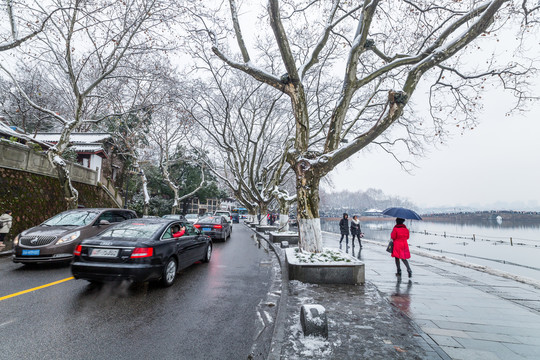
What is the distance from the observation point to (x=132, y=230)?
19.5 ft

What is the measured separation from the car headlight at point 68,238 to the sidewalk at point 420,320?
20.4 feet

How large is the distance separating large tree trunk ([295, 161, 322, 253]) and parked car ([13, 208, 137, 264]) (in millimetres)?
6338

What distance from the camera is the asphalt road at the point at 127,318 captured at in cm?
317

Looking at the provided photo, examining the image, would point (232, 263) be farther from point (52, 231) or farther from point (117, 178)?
point (117, 178)

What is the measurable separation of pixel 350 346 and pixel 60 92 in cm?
2712

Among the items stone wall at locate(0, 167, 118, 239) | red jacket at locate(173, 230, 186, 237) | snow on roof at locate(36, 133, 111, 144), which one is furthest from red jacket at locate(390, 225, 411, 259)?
snow on roof at locate(36, 133, 111, 144)

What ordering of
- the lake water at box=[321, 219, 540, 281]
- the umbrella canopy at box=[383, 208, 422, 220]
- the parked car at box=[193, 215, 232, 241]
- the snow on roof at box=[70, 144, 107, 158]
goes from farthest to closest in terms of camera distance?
the snow on roof at box=[70, 144, 107, 158] < the parked car at box=[193, 215, 232, 241] < the lake water at box=[321, 219, 540, 281] < the umbrella canopy at box=[383, 208, 422, 220]

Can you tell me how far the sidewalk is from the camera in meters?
3.22

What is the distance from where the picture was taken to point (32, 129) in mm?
30750

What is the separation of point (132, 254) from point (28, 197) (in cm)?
1287

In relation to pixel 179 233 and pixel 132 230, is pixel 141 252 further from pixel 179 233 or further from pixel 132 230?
pixel 179 233

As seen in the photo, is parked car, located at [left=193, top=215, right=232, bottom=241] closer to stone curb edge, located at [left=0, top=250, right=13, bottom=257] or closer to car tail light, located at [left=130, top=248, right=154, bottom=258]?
stone curb edge, located at [left=0, top=250, right=13, bottom=257]

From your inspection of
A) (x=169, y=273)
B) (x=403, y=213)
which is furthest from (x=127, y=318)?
(x=403, y=213)

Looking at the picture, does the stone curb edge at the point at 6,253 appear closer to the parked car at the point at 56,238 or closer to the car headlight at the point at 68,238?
the parked car at the point at 56,238
